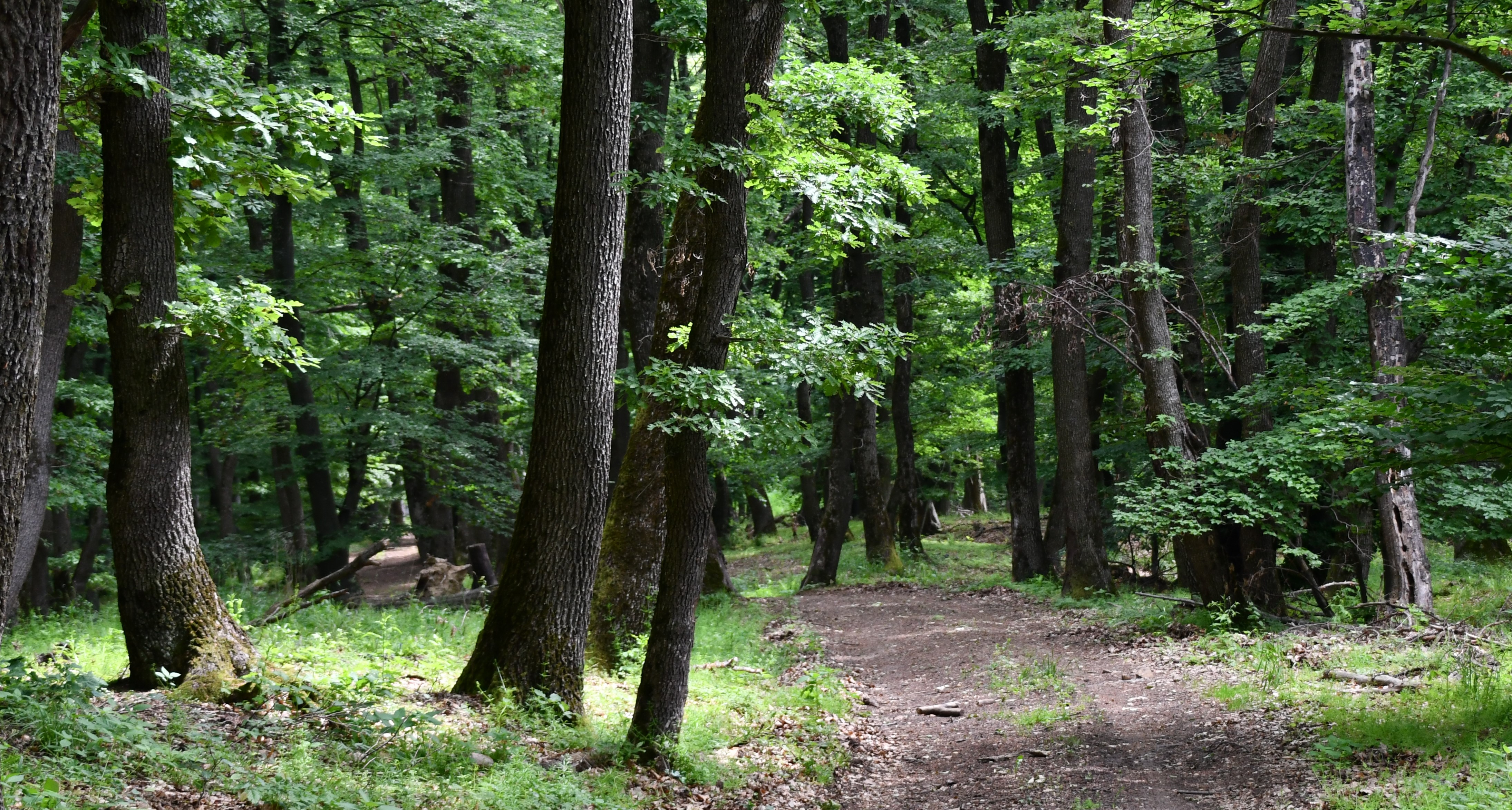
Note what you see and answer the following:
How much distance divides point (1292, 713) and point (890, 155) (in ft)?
16.5

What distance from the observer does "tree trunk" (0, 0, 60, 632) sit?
2.75m

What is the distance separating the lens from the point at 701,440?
6.16 metres

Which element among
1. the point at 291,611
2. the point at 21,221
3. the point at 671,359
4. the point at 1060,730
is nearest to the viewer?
the point at 21,221

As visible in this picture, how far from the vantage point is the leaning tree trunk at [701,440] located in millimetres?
6238

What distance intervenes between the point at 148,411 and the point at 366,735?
266 centimetres

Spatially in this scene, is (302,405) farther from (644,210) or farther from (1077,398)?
(1077,398)

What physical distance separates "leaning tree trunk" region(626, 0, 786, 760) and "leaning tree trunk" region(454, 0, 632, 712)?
0.73 meters

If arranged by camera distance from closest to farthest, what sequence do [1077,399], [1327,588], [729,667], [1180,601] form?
[729,667] → [1180,601] → [1327,588] → [1077,399]

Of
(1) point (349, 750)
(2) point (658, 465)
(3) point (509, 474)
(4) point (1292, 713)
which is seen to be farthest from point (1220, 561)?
(3) point (509, 474)

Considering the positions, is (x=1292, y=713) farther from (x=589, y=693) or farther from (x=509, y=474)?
(x=509, y=474)

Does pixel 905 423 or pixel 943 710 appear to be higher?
pixel 905 423

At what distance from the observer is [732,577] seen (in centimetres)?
2153

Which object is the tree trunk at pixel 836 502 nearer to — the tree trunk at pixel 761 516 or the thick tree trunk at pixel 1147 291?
the thick tree trunk at pixel 1147 291

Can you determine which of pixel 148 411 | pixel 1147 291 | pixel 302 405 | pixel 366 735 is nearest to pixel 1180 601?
pixel 1147 291
